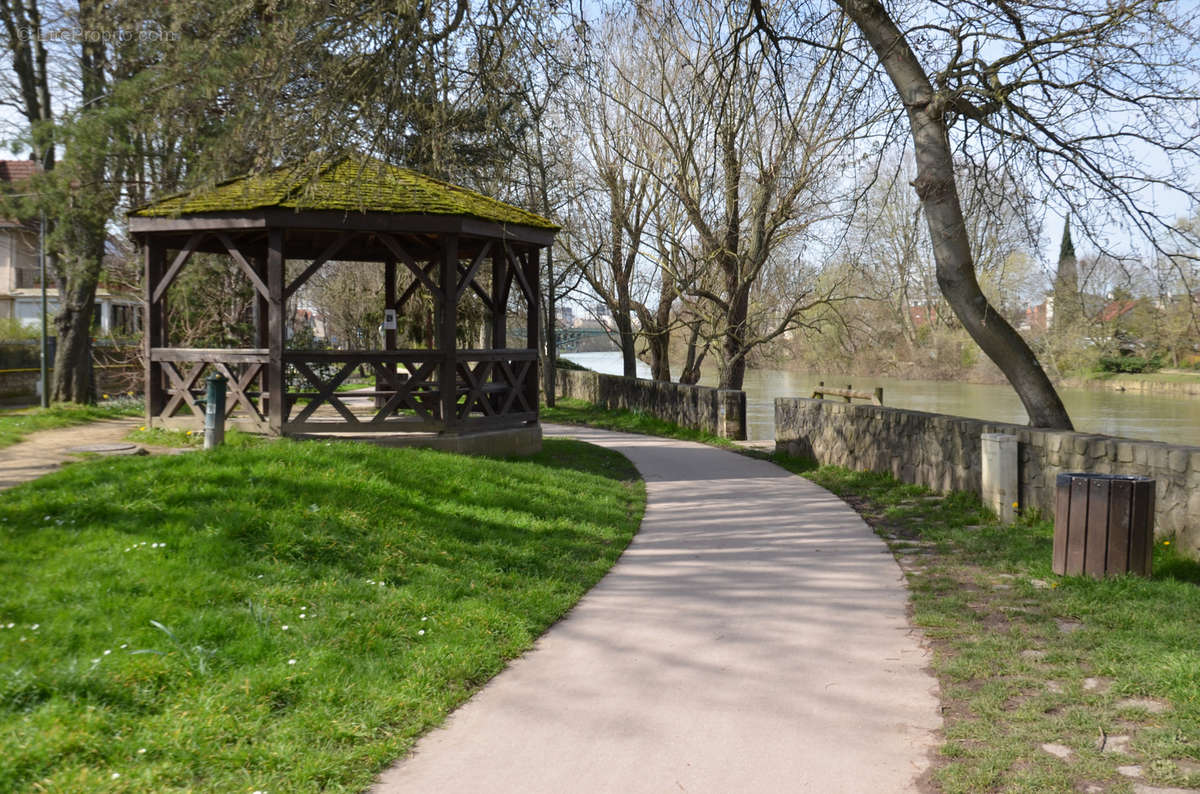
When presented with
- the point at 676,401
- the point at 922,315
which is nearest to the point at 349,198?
the point at 676,401

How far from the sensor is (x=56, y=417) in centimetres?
1460

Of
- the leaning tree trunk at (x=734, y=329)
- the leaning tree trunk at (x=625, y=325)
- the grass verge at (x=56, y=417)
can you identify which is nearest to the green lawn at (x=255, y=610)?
the grass verge at (x=56, y=417)

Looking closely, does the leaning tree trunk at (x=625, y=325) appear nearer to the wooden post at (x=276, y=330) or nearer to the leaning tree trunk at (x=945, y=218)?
the wooden post at (x=276, y=330)

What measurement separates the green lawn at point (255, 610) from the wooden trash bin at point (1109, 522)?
3483mm

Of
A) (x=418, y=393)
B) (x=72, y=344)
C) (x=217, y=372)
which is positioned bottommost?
(x=418, y=393)

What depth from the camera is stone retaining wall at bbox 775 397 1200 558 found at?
25.0 ft

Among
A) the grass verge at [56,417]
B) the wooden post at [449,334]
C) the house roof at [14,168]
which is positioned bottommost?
the grass verge at [56,417]

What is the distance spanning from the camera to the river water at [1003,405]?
25859 mm

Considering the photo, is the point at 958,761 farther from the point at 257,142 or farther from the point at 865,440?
the point at 865,440

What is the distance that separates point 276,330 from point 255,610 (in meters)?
8.07

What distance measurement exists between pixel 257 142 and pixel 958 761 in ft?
23.7

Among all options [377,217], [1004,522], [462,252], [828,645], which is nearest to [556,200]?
[462,252]

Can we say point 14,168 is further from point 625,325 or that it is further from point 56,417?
point 56,417

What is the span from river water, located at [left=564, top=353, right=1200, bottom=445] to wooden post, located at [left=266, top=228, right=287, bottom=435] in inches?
547
